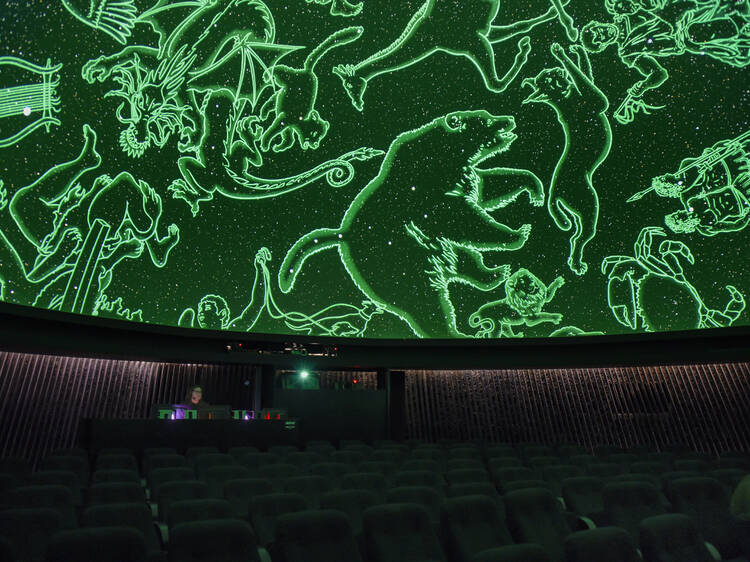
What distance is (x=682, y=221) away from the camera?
1320 centimetres

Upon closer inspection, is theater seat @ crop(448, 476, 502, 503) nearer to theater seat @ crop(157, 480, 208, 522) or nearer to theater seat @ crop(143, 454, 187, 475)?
theater seat @ crop(157, 480, 208, 522)

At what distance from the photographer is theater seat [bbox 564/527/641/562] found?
10.5ft

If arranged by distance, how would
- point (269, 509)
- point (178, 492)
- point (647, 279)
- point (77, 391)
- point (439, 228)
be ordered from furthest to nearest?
1. point (439, 228)
2. point (647, 279)
3. point (77, 391)
4. point (178, 492)
5. point (269, 509)

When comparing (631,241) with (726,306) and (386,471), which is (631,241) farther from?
(386,471)

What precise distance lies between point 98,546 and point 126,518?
127 cm

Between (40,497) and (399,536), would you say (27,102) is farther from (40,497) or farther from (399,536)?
(399,536)

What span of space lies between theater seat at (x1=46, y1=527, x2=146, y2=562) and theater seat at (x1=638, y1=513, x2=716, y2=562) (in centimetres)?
278

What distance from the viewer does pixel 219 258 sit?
13602 mm

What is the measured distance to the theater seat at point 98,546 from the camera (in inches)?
120

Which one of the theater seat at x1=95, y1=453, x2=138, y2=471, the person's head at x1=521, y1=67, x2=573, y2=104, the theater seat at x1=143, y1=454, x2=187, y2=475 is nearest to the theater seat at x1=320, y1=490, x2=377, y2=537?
the theater seat at x1=143, y1=454, x2=187, y2=475

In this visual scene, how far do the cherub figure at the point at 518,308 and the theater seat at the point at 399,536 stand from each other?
10898mm

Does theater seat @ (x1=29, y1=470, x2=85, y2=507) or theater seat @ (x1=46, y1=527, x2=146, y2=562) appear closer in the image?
theater seat @ (x1=46, y1=527, x2=146, y2=562)

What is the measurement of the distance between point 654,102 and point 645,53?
1.01m

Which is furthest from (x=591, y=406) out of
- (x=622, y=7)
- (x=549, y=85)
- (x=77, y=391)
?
(x=77, y=391)
